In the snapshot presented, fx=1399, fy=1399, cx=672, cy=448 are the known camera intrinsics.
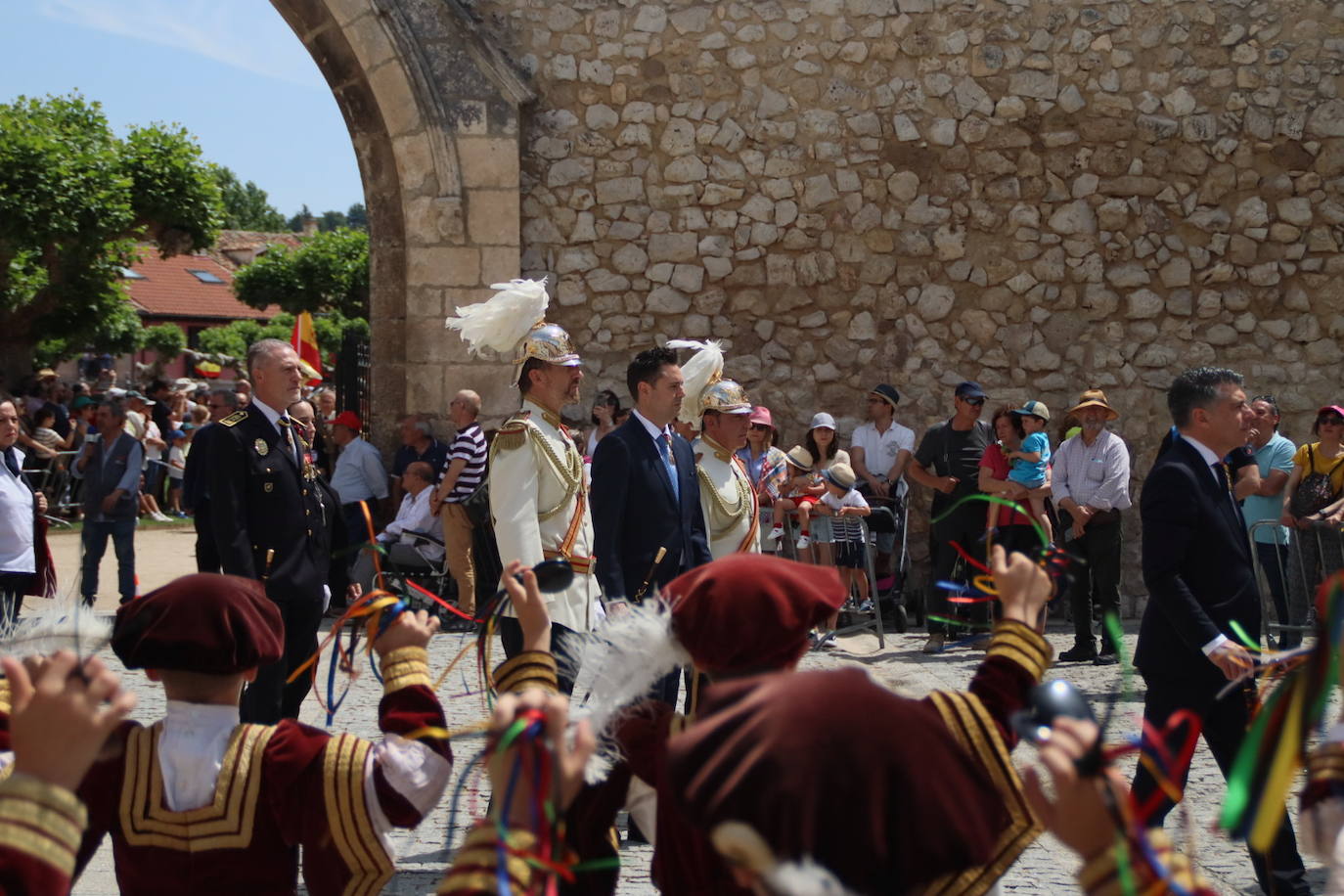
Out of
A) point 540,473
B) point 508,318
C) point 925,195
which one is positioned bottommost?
point 540,473

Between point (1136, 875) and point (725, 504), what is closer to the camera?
point (1136, 875)

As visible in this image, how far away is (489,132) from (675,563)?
594 cm

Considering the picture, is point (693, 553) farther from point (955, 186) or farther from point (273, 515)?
point (955, 186)

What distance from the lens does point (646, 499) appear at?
4980mm

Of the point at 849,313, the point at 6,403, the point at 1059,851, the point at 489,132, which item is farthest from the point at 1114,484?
the point at 6,403

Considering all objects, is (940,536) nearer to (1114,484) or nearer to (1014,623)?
(1114,484)

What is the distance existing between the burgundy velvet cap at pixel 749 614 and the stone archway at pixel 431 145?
26.4 feet

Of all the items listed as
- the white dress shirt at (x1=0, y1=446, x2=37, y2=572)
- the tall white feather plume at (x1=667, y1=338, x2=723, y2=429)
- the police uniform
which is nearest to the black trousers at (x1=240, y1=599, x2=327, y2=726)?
the police uniform

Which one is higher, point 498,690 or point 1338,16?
point 1338,16

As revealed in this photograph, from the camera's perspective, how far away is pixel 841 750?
1463 mm

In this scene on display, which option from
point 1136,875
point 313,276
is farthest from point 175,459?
point 313,276

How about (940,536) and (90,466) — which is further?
(90,466)

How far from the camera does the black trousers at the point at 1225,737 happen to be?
4020 millimetres

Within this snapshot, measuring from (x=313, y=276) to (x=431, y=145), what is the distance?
108ft
